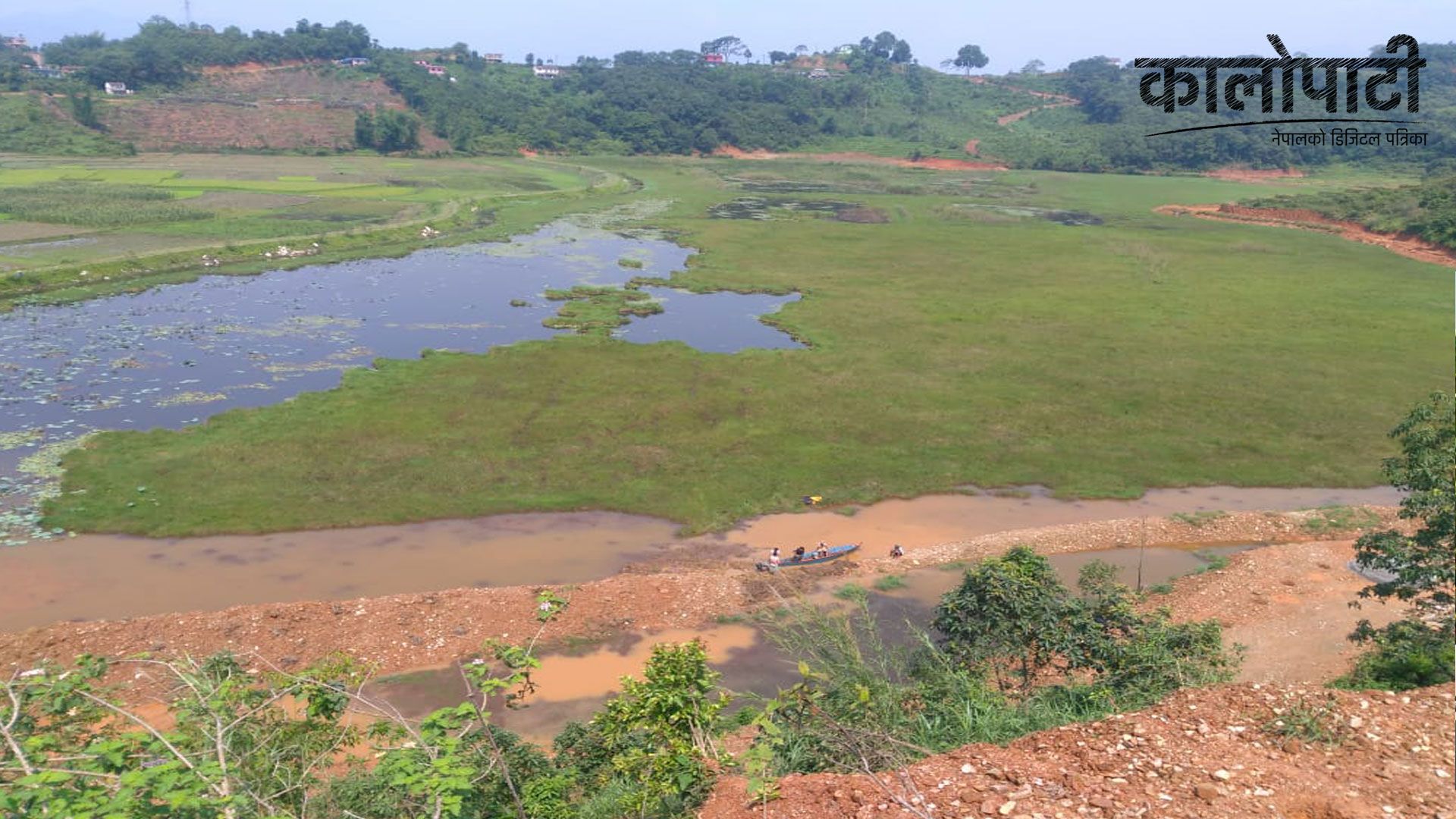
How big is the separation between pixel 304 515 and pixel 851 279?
34.9 meters

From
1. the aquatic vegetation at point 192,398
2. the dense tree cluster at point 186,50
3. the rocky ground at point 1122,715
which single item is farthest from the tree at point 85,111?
the rocky ground at point 1122,715

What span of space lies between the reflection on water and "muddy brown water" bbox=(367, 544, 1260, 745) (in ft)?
45.8

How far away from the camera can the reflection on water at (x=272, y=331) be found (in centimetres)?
2852

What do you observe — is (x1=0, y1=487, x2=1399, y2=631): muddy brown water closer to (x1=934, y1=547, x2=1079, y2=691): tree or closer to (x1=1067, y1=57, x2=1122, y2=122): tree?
(x1=934, y1=547, x2=1079, y2=691): tree

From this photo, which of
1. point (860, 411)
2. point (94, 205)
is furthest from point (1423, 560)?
point (94, 205)

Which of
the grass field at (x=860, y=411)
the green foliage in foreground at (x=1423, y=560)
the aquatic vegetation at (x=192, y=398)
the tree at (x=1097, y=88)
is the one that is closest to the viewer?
the green foliage in foreground at (x=1423, y=560)

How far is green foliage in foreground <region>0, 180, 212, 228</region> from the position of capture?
5750 centimetres

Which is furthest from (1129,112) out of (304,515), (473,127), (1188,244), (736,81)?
(304,515)

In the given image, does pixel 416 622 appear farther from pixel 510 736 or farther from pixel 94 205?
pixel 94 205

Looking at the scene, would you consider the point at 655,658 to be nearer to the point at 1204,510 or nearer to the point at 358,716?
the point at 358,716

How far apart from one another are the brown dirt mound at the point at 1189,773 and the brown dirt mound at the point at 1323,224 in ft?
211

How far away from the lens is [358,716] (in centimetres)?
1393

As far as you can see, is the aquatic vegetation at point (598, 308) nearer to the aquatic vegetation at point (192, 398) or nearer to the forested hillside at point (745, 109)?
the aquatic vegetation at point (192, 398)

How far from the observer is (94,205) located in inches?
2430
